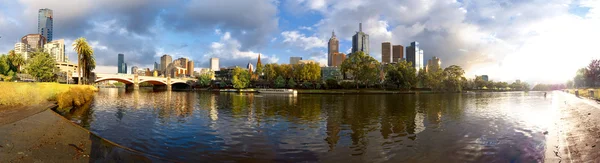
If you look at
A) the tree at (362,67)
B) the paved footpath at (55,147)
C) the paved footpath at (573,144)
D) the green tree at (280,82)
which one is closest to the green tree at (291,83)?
the green tree at (280,82)

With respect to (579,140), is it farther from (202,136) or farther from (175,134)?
(175,134)

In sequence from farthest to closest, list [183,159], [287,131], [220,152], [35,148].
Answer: [287,131], [220,152], [183,159], [35,148]

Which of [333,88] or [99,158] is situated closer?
[99,158]

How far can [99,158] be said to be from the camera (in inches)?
529

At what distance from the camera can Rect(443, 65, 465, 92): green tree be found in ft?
510

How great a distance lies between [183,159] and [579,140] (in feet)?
90.3

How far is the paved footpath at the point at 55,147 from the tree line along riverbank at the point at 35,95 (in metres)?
17.1

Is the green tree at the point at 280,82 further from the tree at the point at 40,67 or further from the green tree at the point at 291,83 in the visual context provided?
the tree at the point at 40,67

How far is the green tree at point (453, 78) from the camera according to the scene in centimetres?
15550

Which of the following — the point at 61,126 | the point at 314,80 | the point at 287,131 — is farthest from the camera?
the point at 314,80

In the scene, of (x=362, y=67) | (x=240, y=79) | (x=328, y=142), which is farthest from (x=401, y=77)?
(x=328, y=142)

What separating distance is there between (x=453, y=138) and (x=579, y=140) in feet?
30.6

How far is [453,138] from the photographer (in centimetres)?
2030

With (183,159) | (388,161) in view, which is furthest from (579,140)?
(183,159)
